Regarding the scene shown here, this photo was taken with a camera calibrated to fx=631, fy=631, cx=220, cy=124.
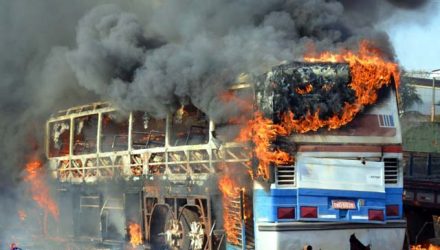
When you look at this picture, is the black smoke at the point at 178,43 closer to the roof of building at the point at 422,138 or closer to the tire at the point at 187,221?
the tire at the point at 187,221

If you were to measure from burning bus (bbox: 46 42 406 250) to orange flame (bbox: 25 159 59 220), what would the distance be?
5256mm

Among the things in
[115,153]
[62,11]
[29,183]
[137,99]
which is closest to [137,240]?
[115,153]

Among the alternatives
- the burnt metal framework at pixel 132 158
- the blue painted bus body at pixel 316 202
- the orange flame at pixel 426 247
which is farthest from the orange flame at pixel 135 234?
the orange flame at pixel 426 247

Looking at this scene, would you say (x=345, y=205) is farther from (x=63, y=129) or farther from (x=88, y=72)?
(x=63, y=129)

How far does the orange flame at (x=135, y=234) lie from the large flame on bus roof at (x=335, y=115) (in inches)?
137

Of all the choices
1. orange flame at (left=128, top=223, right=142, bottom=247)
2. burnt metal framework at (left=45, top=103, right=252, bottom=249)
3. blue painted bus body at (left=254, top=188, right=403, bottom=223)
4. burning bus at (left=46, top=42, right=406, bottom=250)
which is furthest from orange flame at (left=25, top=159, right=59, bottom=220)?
blue painted bus body at (left=254, top=188, right=403, bottom=223)

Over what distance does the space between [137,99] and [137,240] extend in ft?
8.32

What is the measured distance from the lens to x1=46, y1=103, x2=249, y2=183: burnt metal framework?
28.3 feet

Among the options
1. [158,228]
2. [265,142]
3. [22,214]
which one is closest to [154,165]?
[158,228]

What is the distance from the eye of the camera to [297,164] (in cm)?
784

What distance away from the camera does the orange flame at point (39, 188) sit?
14.1 meters

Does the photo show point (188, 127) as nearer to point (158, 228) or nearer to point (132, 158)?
point (132, 158)

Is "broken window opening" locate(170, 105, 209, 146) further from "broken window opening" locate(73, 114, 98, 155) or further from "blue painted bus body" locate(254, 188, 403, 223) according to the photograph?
"broken window opening" locate(73, 114, 98, 155)

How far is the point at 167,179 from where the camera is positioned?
31.8 feet
